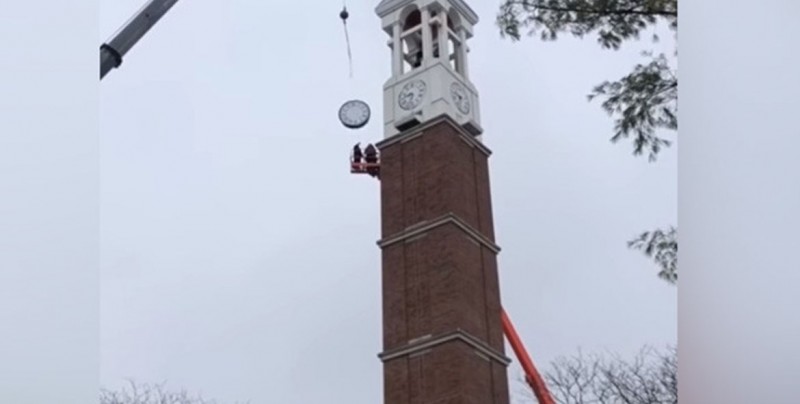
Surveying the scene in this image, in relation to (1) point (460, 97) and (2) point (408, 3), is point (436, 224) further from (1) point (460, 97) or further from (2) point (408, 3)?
(2) point (408, 3)

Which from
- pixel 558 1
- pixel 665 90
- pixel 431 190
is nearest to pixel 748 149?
pixel 665 90

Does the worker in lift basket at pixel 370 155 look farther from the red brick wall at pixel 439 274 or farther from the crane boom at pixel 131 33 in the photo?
the crane boom at pixel 131 33

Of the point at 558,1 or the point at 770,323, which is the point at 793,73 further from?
the point at 558,1

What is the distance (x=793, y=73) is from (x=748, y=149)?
193 mm

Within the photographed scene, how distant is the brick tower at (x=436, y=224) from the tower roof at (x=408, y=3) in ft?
0.08

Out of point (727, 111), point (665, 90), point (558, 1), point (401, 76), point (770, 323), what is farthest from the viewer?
point (401, 76)

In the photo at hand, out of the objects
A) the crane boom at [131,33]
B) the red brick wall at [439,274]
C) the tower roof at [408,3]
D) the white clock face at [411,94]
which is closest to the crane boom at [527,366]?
the red brick wall at [439,274]

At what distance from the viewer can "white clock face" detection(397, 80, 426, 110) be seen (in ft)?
53.7

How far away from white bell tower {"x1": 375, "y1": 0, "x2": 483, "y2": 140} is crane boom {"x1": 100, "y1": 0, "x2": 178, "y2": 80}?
9558 mm

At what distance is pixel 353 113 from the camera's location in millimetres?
17172

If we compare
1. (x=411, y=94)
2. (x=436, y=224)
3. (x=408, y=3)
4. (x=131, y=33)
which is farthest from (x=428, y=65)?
(x=131, y=33)

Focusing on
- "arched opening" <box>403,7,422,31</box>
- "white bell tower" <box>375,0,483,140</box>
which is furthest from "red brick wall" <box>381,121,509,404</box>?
"arched opening" <box>403,7,422,31</box>

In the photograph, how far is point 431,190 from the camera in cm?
1560

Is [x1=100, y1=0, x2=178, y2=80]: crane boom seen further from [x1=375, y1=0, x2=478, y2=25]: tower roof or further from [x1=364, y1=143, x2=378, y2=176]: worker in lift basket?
[x1=364, y1=143, x2=378, y2=176]: worker in lift basket
